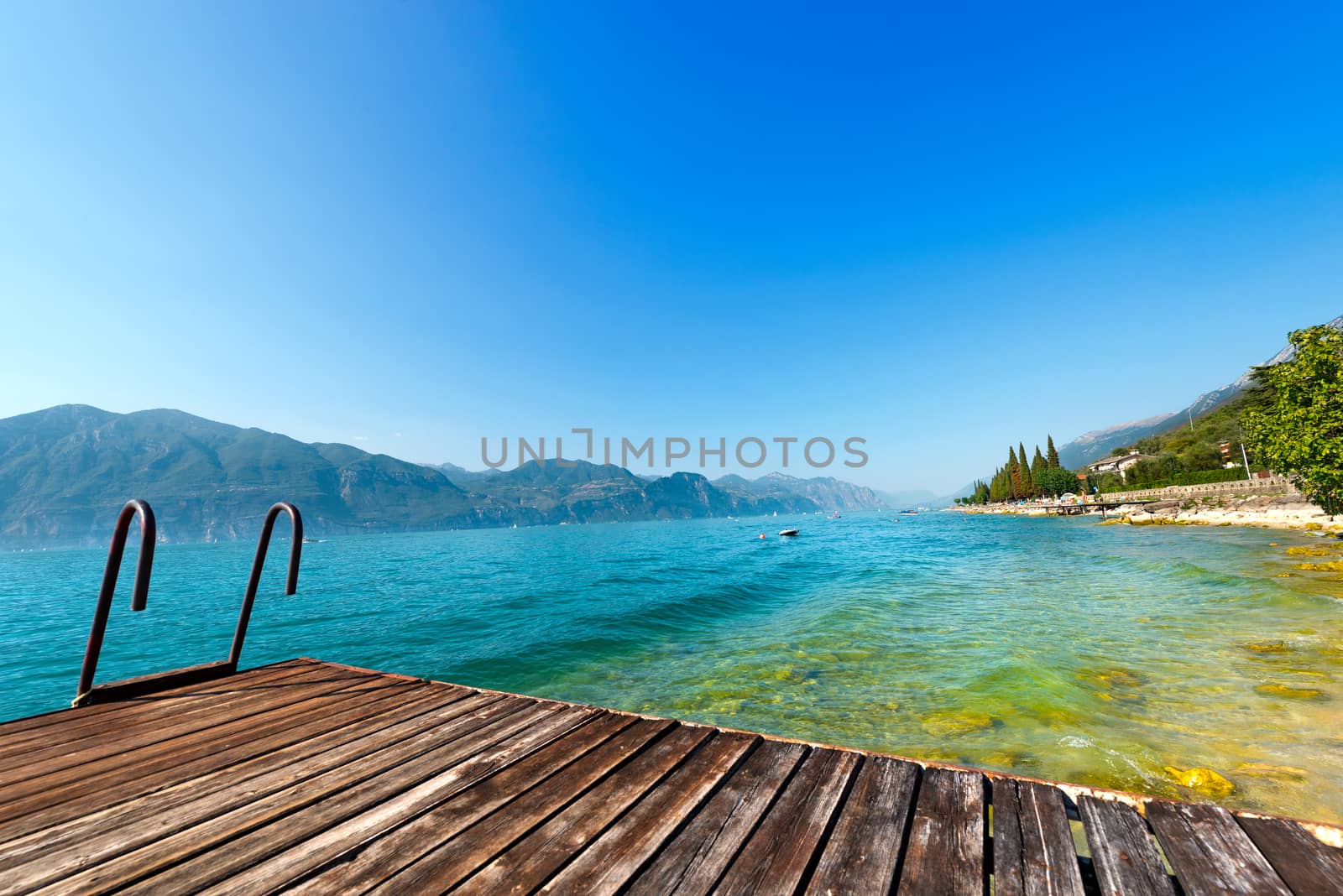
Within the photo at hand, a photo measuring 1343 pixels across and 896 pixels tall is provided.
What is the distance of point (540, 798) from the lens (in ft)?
10.1

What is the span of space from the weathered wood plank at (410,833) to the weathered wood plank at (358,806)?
0.06 metres

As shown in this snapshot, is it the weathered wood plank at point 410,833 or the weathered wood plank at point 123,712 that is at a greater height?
the weathered wood plank at point 123,712

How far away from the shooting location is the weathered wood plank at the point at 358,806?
2.40 metres

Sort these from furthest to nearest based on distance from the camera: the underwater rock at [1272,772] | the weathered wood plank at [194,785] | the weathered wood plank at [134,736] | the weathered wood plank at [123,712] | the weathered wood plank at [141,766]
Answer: the underwater rock at [1272,772], the weathered wood plank at [123,712], the weathered wood plank at [134,736], the weathered wood plank at [141,766], the weathered wood plank at [194,785]

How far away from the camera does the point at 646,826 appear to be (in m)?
2.74

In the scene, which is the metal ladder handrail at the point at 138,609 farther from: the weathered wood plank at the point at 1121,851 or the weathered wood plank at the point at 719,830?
the weathered wood plank at the point at 1121,851

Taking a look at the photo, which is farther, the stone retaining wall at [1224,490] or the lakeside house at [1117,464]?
the lakeside house at [1117,464]

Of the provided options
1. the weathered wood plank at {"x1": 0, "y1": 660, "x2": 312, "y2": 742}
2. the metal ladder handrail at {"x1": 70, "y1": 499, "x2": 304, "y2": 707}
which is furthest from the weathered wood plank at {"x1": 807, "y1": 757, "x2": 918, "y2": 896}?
the weathered wood plank at {"x1": 0, "y1": 660, "x2": 312, "y2": 742}

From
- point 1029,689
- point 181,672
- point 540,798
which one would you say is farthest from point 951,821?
point 1029,689

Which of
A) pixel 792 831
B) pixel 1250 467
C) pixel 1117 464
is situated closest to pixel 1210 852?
pixel 792 831

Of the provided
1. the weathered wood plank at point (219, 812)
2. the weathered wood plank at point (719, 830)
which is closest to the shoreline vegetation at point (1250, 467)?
the weathered wood plank at point (719, 830)

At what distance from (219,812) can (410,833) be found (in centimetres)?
136

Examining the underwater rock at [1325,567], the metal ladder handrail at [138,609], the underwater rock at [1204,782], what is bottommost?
the underwater rock at [1204,782]

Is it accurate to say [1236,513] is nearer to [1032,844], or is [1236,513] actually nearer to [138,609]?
[1032,844]
